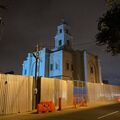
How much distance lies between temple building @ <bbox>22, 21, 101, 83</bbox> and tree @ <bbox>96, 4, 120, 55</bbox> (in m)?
38.9

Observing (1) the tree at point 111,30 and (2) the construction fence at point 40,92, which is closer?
(1) the tree at point 111,30

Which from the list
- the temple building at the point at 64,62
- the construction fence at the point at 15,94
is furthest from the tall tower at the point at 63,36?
the construction fence at the point at 15,94

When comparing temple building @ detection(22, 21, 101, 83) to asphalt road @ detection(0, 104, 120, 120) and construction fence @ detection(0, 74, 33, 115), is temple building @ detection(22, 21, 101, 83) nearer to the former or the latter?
construction fence @ detection(0, 74, 33, 115)

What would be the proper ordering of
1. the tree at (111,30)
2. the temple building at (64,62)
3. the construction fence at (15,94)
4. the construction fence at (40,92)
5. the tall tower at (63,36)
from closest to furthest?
the tree at (111,30)
the construction fence at (15,94)
the construction fence at (40,92)
the temple building at (64,62)
the tall tower at (63,36)

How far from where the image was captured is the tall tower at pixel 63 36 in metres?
62.9

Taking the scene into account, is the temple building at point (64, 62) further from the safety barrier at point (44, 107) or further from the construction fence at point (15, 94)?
the safety barrier at point (44, 107)

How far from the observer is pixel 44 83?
2375cm

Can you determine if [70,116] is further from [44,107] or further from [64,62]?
[64,62]

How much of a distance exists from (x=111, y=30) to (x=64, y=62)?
42755mm

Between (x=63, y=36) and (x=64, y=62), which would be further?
(x=63, y=36)

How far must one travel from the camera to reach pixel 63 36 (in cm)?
6297

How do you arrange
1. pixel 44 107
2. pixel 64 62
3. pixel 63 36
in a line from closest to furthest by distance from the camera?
pixel 44 107, pixel 64 62, pixel 63 36

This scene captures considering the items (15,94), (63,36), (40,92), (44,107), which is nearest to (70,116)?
(44,107)

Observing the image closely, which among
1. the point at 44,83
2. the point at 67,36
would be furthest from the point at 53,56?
the point at 44,83
